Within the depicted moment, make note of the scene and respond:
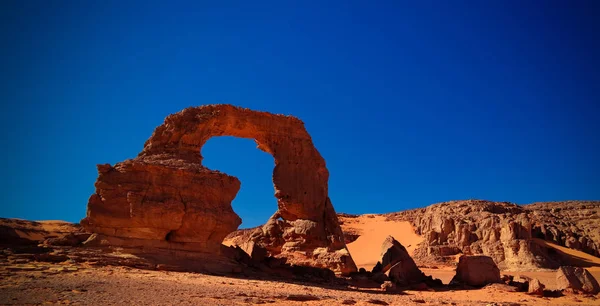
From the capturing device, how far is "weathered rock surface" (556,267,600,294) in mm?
14866

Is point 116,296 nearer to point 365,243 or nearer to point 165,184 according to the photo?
point 165,184

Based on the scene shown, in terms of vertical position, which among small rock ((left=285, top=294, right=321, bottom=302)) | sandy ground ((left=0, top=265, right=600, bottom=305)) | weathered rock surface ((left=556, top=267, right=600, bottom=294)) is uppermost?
weathered rock surface ((left=556, top=267, right=600, bottom=294))

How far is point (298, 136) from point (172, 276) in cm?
1050

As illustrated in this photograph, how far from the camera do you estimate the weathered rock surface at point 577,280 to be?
1487cm

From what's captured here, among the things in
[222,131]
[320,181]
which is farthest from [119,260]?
[320,181]

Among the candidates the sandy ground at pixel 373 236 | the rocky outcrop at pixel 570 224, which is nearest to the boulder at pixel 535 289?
the sandy ground at pixel 373 236

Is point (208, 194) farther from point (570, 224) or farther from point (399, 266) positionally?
point (570, 224)

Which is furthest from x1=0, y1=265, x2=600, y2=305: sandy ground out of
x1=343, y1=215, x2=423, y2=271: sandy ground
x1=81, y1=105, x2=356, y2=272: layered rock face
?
x1=343, y1=215, x2=423, y2=271: sandy ground

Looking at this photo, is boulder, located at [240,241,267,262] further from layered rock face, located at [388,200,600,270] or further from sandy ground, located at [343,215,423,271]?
layered rock face, located at [388,200,600,270]

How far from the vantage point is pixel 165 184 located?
14633 millimetres

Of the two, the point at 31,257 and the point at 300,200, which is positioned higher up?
the point at 300,200

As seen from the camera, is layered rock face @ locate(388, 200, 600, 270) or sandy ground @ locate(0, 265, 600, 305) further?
layered rock face @ locate(388, 200, 600, 270)

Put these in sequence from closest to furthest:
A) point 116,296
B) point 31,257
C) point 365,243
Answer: point 116,296, point 31,257, point 365,243

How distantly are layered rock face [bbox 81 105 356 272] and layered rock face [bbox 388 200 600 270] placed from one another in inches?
479
